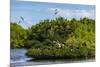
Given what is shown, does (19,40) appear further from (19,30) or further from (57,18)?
(57,18)

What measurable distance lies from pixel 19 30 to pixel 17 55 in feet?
0.93

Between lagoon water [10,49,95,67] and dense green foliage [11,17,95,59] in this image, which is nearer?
lagoon water [10,49,95,67]

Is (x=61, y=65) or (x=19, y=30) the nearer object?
(x=19, y=30)

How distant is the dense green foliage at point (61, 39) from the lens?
258cm

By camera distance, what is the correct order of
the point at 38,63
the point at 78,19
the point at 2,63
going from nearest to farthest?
the point at 2,63, the point at 38,63, the point at 78,19

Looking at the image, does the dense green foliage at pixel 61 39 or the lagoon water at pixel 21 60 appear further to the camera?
the dense green foliage at pixel 61 39

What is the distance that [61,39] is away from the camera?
2.70 metres

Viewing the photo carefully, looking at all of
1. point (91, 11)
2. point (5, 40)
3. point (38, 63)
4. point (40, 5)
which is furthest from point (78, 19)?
point (5, 40)

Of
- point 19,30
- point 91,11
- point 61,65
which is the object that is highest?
point 91,11

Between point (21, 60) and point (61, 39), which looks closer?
point (21, 60)

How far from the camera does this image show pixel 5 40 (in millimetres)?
2420

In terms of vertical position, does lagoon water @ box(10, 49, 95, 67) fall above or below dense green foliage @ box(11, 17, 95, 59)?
below

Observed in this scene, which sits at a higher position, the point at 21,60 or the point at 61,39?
the point at 61,39

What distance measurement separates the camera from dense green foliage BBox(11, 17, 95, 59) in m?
2.58
